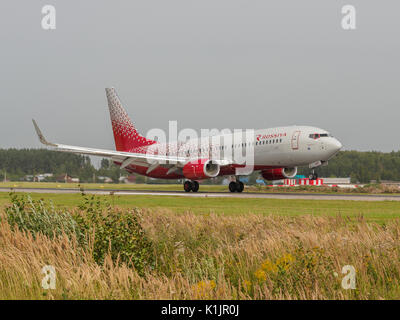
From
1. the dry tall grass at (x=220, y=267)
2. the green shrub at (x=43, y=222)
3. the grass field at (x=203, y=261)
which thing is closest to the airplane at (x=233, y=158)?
the grass field at (x=203, y=261)

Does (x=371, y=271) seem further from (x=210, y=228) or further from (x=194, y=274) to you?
(x=210, y=228)

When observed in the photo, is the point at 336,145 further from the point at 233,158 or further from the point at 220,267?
the point at 220,267

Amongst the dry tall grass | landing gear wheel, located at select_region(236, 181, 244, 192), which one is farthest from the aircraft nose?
the dry tall grass

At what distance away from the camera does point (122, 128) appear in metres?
58.5

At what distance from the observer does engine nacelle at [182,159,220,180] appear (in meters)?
42.8

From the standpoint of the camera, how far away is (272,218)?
17797 millimetres

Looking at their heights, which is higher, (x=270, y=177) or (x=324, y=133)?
(x=324, y=133)

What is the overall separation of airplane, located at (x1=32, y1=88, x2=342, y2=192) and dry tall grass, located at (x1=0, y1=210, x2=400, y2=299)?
22316 mm

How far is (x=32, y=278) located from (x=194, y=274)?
355cm

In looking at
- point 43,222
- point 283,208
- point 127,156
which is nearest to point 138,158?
point 127,156

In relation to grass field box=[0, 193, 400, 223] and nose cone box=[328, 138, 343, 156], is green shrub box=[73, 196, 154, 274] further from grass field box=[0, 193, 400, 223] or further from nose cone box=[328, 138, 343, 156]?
nose cone box=[328, 138, 343, 156]
